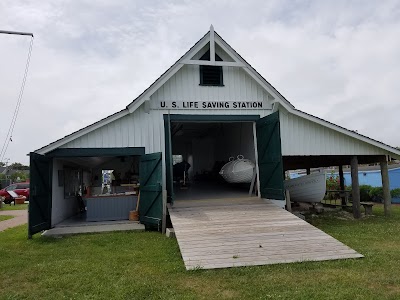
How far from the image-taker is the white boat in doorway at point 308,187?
14.0m

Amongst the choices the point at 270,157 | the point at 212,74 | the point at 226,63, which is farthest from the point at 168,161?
the point at 226,63

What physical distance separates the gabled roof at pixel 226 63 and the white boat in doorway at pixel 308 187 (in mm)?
2090

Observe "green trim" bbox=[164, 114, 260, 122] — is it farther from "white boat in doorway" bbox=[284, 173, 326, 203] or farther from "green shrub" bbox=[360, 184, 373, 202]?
"green shrub" bbox=[360, 184, 373, 202]

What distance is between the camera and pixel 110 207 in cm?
1262

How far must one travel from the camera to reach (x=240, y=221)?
29.8ft

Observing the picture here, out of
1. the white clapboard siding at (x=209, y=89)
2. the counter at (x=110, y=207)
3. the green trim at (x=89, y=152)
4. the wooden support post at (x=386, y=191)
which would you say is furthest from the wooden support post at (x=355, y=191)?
the green trim at (x=89, y=152)

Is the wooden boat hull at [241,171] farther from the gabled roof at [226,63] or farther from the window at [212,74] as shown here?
the window at [212,74]

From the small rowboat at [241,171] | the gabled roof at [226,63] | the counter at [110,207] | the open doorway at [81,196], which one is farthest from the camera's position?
the small rowboat at [241,171]

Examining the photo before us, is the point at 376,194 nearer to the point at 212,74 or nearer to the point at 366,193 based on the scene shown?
the point at 366,193

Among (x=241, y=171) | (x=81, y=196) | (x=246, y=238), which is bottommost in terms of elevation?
(x=246, y=238)

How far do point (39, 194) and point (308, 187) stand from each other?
9.52m

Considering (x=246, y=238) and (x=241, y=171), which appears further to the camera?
(x=241, y=171)

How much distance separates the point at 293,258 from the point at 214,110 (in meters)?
6.49

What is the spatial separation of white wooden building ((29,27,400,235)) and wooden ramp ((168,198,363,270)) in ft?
4.83
